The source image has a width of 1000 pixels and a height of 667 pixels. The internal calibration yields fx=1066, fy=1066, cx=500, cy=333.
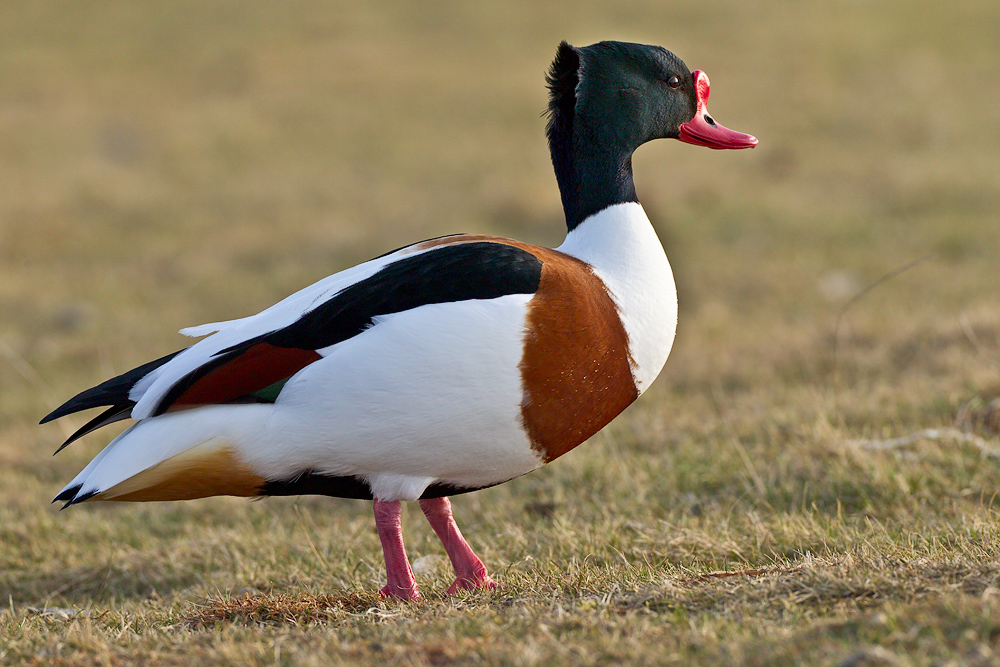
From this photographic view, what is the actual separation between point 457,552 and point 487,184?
29.3 ft

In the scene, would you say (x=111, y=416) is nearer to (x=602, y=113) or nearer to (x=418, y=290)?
(x=418, y=290)

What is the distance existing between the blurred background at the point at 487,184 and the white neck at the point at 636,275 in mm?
1312

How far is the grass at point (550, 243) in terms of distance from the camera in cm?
251

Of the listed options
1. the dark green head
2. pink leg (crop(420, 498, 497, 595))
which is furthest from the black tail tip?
the dark green head

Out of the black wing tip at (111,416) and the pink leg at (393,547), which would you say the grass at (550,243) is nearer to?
the pink leg at (393,547)

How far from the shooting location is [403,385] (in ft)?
9.12

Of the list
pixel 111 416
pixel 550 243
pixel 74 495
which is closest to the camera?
pixel 74 495

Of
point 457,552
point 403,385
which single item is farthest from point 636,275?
point 457,552

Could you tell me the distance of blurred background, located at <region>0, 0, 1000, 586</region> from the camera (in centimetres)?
600

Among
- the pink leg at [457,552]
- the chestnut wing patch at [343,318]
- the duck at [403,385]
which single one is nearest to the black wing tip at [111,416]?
the duck at [403,385]

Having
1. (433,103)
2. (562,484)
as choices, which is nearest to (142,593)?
(562,484)

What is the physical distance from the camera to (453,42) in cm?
1831

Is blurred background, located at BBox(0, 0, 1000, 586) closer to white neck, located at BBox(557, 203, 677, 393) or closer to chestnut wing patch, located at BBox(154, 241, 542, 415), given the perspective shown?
white neck, located at BBox(557, 203, 677, 393)

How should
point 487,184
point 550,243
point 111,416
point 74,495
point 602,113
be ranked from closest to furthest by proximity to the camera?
point 74,495 → point 111,416 → point 602,113 → point 550,243 → point 487,184
